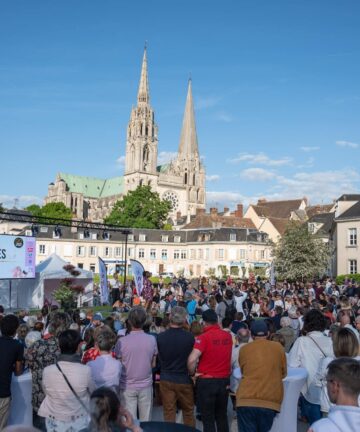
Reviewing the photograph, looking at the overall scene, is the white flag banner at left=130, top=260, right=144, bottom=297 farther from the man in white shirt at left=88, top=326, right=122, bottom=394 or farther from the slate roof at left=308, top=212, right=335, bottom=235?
the slate roof at left=308, top=212, right=335, bottom=235

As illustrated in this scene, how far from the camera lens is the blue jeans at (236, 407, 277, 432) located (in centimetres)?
550

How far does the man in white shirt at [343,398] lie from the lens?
10.9 feet

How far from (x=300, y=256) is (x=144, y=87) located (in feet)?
315

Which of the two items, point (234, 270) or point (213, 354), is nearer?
point (213, 354)

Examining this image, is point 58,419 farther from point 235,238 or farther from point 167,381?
point 235,238

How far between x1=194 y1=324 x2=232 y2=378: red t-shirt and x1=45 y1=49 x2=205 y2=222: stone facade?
113 meters

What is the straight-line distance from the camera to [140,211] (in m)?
76.7

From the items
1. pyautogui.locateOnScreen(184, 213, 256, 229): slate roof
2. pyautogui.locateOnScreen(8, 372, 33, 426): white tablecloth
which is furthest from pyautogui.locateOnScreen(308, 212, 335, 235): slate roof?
pyautogui.locateOnScreen(8, 372, 33, 426): white tablecloth

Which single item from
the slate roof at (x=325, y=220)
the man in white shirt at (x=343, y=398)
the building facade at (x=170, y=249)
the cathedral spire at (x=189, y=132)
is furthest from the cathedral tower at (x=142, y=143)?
the man in white shirt at (x=343, y=398)

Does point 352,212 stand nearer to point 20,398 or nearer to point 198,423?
point 198,423

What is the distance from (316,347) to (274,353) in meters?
1.30

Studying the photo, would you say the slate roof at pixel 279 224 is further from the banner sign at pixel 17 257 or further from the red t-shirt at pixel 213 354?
the red t-shirt at pixel 213 354

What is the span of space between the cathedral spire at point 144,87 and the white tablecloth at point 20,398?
12625cm

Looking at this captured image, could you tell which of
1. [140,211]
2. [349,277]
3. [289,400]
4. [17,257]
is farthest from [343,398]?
[140,211]
